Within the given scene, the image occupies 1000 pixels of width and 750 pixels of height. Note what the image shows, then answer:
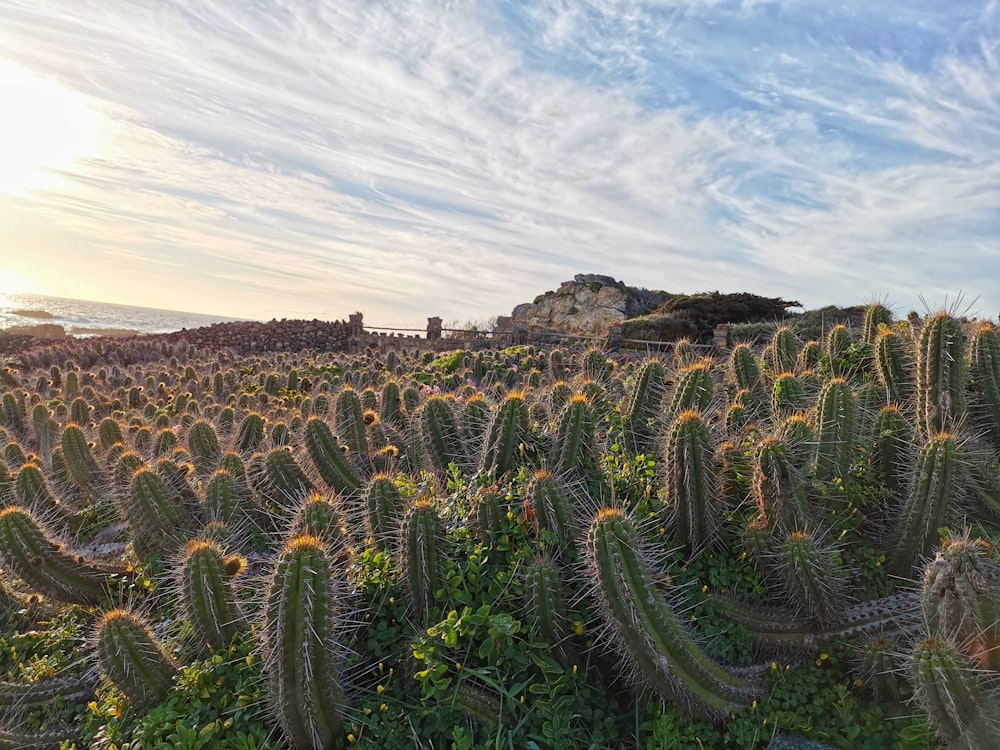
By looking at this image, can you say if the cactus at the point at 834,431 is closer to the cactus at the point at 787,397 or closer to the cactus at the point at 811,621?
the cactus at the point at 787,397

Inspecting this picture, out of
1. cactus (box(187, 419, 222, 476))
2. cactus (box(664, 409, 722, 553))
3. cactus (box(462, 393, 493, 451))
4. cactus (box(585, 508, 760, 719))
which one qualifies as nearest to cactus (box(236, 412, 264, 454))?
cactus (box(187, 419, 222, 476))

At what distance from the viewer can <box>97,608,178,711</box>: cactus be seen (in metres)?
3.31

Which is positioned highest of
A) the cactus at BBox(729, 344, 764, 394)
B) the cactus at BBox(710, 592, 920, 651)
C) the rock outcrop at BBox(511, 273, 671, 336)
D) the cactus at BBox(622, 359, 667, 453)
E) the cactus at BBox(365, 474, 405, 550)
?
the rock outcrop at BBox(511, 273, 671, 336)

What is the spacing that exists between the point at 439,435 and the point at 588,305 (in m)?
27.6

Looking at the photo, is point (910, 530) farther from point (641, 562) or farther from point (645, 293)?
point (645, 293)

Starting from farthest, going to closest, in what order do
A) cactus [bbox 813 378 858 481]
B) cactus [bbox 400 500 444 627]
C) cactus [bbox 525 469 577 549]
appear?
cactus [bbox 813 378 858 481], cactus [bbox 525 469 577 549], cactus [bbox 400 500 444 627]

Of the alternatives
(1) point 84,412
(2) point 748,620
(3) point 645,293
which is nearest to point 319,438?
(2) point 748,620

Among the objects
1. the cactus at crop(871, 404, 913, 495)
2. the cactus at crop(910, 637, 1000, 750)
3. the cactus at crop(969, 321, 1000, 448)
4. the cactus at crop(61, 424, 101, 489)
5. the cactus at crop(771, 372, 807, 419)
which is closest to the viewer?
the cactus at crop(910, 637, 1000, 750)

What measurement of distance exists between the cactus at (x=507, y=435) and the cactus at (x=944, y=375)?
108 inches

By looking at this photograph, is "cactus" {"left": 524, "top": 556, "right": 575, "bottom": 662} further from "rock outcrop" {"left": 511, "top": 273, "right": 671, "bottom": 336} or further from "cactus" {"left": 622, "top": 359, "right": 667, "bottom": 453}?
"rock outcrop" {"left": 511, "top": 273, "right": 671, "bottom": 336}

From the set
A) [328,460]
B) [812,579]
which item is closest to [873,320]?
[812,579]

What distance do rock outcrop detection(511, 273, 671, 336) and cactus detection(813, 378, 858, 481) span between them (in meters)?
24.9

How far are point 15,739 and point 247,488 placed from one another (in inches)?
84.0

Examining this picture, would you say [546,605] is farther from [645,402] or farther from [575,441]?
[645,402]
